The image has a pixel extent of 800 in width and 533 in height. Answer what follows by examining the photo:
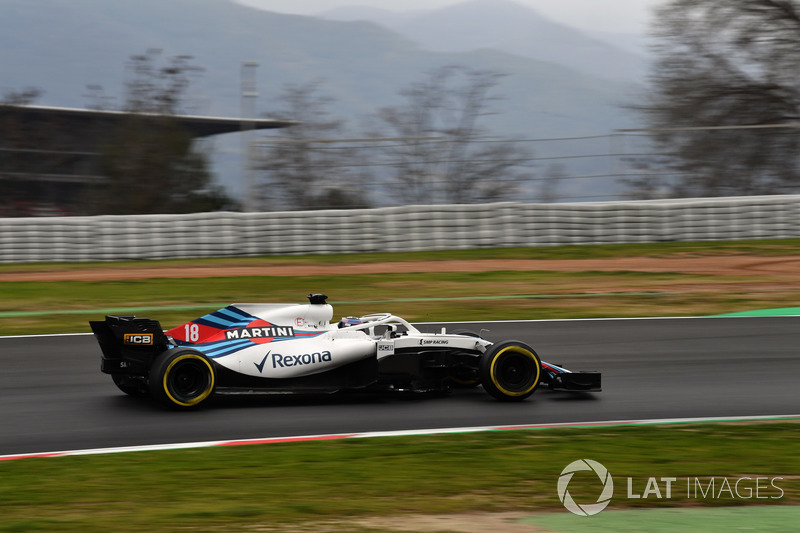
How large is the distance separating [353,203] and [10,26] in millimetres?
115207

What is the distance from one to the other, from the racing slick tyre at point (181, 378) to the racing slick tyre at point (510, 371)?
2127 mm

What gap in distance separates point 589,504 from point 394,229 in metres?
13.4

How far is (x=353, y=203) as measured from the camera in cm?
1827

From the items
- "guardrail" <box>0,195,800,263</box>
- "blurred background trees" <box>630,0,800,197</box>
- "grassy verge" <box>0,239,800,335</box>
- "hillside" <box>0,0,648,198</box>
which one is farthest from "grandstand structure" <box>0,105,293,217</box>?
"hillside" <box>0,0,648,198</box>

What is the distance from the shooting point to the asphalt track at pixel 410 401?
6.75m

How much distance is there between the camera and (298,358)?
23.8 ft

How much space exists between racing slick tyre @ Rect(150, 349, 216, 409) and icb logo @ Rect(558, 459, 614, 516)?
9.31 ft

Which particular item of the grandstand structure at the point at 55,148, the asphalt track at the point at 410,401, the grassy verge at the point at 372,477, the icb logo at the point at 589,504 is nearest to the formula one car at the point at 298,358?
the asphalt track at the point at 410,401

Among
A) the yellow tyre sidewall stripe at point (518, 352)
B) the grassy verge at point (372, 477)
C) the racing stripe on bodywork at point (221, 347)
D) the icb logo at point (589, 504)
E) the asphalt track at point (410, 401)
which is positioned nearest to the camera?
the grassy verge at point (372, 477)

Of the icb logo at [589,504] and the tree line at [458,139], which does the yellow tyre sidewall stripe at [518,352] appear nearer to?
the icb logo at [589,504]

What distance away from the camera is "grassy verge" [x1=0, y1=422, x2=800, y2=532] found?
16.0 ft

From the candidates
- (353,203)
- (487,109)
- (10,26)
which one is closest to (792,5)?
(487,109)

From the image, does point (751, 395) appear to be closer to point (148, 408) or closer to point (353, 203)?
point (148, 408)

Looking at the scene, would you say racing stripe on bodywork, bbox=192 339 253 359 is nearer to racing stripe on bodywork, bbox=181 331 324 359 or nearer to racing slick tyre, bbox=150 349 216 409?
racing stripe on bodywork, bbox=181 331 324 359
